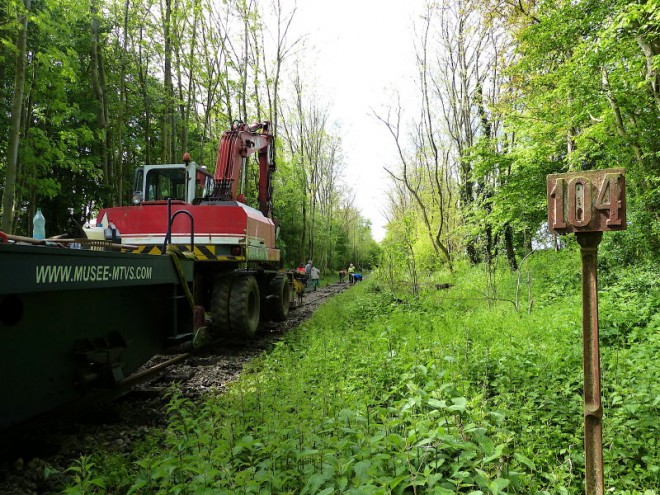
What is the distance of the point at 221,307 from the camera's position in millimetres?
7074

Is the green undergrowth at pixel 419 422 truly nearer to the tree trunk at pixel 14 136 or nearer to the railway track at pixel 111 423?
the railway track at pixel 111 423

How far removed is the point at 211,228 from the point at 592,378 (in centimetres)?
595

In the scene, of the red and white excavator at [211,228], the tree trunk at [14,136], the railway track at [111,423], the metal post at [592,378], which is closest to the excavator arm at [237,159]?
the red and white excavator at [211,228]

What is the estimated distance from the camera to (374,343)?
20.2 ft

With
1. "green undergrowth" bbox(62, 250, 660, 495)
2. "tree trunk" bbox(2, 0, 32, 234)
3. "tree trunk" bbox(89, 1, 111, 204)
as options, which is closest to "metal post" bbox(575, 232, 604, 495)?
"green undergrowth" bbox(62, 250, 660, 495)

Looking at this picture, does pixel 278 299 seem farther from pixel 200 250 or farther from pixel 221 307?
pixel 200 250

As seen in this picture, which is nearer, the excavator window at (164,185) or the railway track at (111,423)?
the railway track at (111,423)

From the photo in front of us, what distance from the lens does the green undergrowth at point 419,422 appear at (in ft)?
8.16

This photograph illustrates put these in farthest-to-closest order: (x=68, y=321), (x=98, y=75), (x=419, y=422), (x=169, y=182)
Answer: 1. (x=98, y=75)
2. (x=169, y=182)
3. (x=68, y=321)
4. (x=419, y=422)

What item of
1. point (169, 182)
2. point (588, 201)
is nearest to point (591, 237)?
point (588, 201)

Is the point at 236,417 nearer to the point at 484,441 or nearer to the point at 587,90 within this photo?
the point at 484,441

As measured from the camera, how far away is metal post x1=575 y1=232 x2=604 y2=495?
2258mm

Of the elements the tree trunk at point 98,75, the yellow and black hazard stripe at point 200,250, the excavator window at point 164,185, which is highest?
the tree trunk at point 98,75

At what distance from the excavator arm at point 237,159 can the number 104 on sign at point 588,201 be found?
22.9ft
